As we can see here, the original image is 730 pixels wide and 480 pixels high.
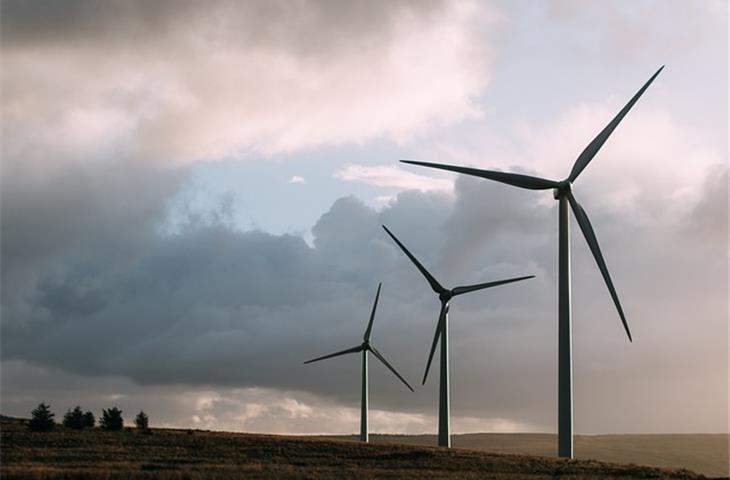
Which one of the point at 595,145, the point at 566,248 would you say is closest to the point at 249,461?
the point at 566,248

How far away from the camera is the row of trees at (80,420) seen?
3959 inches

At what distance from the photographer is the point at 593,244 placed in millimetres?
82125

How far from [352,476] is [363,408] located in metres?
72.5

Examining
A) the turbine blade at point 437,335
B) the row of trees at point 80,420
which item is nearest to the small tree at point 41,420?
the row of trees at point 80,420

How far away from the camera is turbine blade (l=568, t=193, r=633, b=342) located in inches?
2992

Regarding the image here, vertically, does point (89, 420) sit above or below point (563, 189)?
below

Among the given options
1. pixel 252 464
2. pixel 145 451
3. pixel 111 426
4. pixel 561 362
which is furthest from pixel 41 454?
pixel 561 362

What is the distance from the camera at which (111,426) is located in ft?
357

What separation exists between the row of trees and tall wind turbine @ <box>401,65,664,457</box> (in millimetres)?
44846

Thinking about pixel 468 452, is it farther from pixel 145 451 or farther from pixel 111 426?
pixel 111 426

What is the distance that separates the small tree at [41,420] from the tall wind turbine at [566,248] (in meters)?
45.4

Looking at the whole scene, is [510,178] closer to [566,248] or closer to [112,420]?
[566,248]

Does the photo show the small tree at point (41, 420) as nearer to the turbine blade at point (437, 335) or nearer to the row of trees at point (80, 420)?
the row of trees at point (80, 420)

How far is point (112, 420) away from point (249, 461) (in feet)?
122
